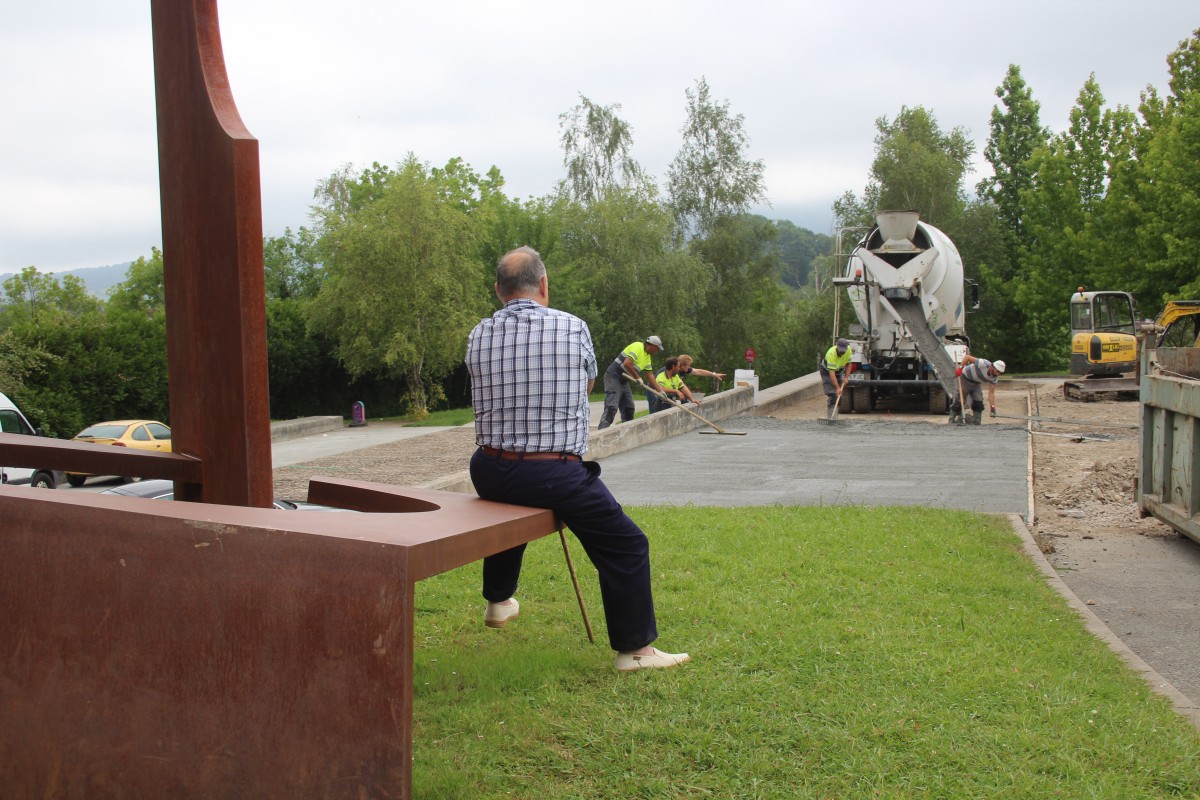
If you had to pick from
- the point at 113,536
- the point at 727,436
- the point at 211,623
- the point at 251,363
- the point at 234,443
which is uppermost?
the point at 251,363

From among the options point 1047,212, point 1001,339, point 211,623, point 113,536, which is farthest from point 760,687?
point 1001,339

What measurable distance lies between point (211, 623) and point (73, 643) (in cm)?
48

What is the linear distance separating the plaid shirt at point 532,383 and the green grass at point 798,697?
1.00m

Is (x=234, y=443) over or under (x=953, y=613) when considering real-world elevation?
over

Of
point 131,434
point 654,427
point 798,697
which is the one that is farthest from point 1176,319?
point 798,697

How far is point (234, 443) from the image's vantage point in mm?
3717

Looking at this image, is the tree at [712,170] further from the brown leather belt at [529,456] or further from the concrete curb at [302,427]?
the brown leather belt at [529,456]

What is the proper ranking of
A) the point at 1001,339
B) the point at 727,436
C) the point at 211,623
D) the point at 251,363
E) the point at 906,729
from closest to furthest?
the point at 211,623, the point at 251,363, the point at 906,729, the point at 727,436, the point at 1001,339

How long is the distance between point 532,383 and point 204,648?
5.26 ft

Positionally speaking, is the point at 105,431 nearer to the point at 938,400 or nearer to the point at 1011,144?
the point at 938,400

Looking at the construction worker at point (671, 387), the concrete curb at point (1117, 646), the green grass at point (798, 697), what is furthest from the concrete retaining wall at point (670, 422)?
the concrete curb at point (1117, 646)

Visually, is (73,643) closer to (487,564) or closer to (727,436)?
(487,564)

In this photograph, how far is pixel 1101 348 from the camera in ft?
79.8

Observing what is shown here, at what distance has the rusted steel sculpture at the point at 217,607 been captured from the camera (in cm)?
311
